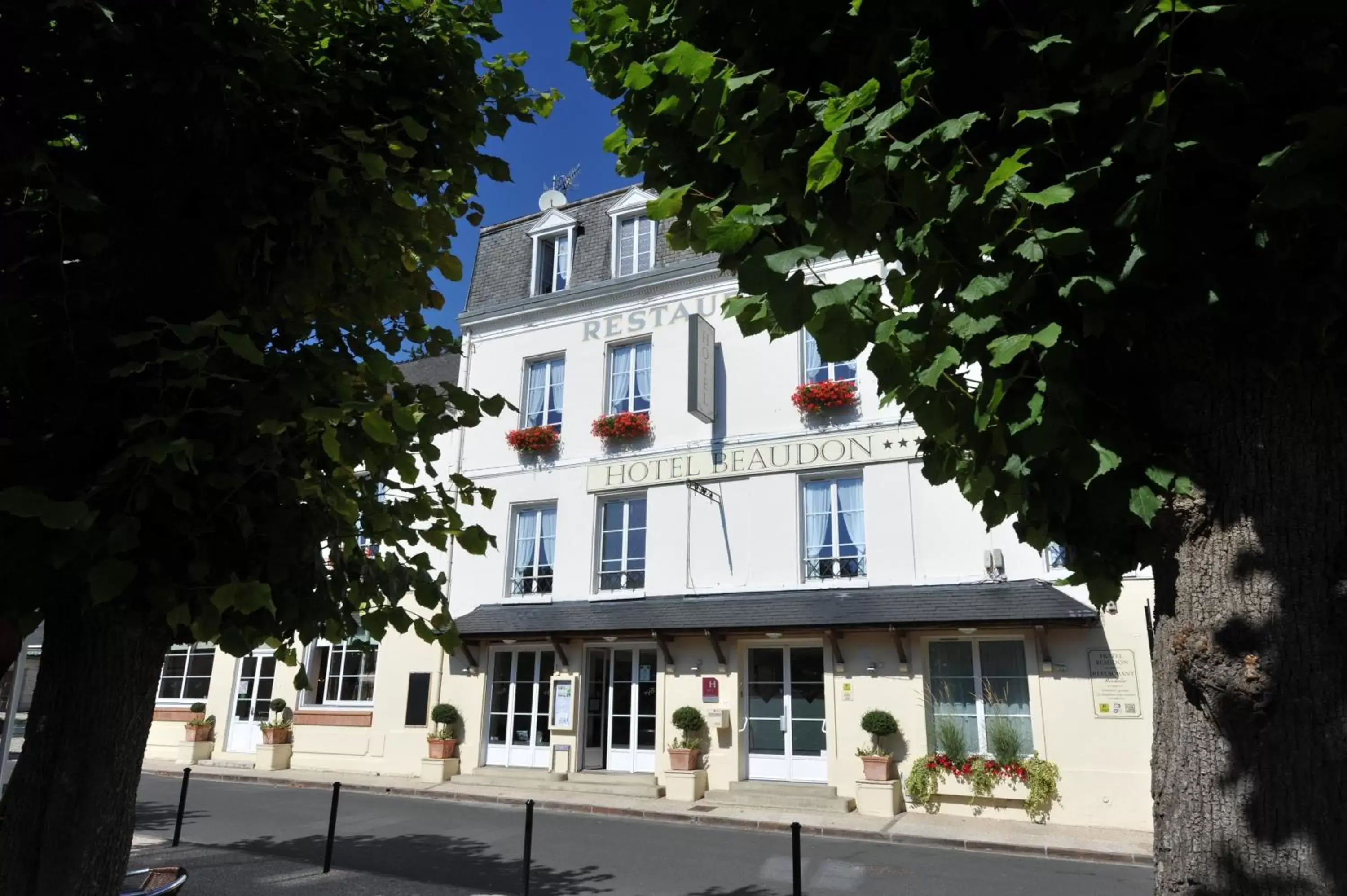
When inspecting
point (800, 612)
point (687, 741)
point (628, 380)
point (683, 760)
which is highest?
point (628, 380)

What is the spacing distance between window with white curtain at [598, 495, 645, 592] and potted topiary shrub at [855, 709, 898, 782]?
463cm

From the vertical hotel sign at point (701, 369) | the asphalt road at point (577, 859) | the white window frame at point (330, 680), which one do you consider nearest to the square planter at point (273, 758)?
the white window frame at point (330, 680)

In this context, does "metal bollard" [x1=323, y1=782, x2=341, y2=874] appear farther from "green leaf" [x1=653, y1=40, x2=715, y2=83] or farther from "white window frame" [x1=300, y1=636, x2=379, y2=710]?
"white window frame" [x1=300, y1=636, x2=379, y2=710]

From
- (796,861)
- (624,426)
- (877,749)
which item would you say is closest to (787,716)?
(877,749)

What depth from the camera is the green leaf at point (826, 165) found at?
8.21ft

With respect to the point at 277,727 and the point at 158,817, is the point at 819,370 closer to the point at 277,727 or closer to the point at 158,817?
the point at 158,817

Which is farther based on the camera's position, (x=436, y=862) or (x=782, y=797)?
(x=782, y=797)

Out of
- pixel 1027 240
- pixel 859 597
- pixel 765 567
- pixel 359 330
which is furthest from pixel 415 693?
pixel 1027 240

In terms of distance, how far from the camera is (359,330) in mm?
3986

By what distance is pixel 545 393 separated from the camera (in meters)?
17.1

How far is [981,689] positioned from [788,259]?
36.7 feet

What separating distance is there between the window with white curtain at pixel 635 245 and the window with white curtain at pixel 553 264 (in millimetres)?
1223

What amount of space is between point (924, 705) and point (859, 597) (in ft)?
5.79

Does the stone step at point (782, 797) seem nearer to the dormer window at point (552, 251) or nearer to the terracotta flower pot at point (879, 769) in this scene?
the terracotta flower pot at point (879, 769)
